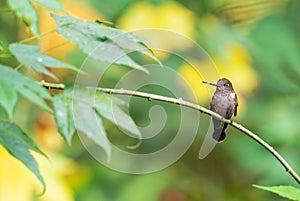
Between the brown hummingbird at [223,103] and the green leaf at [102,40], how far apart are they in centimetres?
18

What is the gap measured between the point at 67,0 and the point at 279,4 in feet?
2.36

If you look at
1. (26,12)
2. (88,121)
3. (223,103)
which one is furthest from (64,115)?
(223,103)

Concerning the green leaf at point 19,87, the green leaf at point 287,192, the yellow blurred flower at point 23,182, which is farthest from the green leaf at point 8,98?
the yellow blurred flower at point 23,182

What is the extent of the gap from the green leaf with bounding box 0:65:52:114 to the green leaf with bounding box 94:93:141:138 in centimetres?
13

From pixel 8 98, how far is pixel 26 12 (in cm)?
17

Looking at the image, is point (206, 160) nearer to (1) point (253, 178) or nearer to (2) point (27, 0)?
(1) point (253, 178)

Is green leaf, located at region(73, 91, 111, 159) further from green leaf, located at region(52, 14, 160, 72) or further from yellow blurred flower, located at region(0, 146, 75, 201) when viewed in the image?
yellow blurred flower, located at region(0, 146, 75, 201)

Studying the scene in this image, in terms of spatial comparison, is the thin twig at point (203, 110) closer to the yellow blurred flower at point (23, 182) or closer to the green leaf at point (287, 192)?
the green leaf at point (287, 192)

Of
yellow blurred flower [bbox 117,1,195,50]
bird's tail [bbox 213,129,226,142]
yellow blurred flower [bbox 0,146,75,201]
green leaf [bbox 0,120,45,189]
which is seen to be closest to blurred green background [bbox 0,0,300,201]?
yellow blurred flower [bbox 117,1,195,50]

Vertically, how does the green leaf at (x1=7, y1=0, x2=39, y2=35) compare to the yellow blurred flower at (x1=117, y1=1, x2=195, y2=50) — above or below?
below

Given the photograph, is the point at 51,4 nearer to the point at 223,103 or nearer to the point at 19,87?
the point at 19,87

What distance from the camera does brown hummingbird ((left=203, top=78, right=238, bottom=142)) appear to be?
47.4 inches

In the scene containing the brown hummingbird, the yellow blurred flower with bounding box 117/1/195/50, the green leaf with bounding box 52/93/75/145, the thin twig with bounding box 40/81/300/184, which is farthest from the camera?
the yellow blurred flower with bounding box 117/1/195/50

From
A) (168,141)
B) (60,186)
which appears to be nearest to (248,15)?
(168,141)
